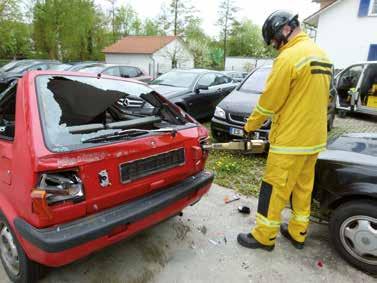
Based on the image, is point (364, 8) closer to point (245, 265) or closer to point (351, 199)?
point (351, 199)

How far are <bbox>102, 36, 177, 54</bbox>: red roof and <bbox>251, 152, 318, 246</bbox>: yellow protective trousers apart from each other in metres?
34.4

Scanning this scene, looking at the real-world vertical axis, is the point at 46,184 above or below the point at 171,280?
above

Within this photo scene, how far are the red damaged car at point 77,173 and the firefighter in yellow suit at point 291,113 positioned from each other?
2.17 feet

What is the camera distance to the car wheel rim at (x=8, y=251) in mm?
2432

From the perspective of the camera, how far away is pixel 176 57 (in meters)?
37.4

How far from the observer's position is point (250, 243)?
3.11 metres

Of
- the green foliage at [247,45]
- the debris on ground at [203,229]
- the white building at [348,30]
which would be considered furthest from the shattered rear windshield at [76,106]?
the green foliage at [247,45]

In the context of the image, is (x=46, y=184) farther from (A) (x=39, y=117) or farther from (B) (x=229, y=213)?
(B) (x=229, y=213)

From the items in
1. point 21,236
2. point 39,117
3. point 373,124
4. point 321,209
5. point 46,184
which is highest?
point 39,117

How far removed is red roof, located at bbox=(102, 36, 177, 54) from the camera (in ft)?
119

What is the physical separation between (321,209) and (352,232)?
0.34 meters

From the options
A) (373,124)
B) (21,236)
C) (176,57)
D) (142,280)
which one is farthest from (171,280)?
(176,57)

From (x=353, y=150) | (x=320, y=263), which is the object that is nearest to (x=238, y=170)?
(x=353, y=150)

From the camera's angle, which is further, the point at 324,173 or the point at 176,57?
the point at 176,57
